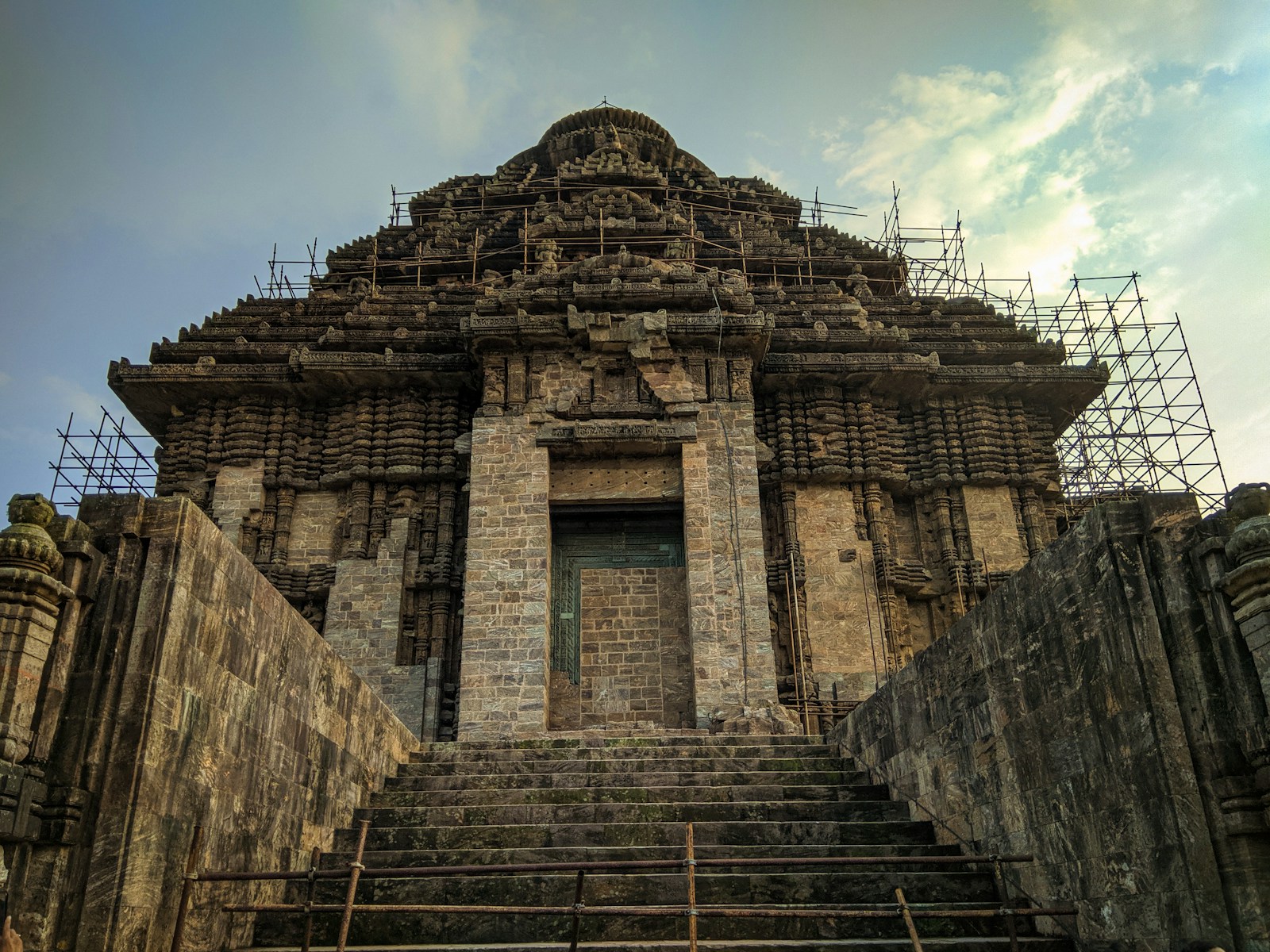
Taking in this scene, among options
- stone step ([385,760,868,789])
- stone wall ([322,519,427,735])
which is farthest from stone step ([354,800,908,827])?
stone wall ([322,519,427,735])

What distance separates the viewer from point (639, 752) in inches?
467

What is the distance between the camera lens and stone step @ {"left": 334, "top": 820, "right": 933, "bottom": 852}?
9.41 meters

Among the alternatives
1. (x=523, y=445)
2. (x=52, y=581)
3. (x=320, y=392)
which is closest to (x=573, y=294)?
(x=523, y=445)

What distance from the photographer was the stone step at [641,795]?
10320mm

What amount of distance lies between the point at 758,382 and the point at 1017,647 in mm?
11308

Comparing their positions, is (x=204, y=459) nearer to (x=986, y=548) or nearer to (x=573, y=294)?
(x=573, y=294)

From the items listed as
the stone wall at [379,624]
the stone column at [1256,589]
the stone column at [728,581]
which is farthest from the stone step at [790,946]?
the stone wall at [379,624]

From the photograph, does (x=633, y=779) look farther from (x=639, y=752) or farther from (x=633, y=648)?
Result: (x=633, y=648)

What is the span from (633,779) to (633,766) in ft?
1.26

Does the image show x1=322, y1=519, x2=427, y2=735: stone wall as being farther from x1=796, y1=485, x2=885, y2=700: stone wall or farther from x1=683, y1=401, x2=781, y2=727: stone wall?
x1=796, y1=485, x2=885, y2=700: stone wall

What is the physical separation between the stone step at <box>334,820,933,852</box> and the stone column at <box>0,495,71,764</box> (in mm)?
3734

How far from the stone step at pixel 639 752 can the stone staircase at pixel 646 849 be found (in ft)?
0.06

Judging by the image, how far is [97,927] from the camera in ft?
20.5

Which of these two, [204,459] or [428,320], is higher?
[428,320]
